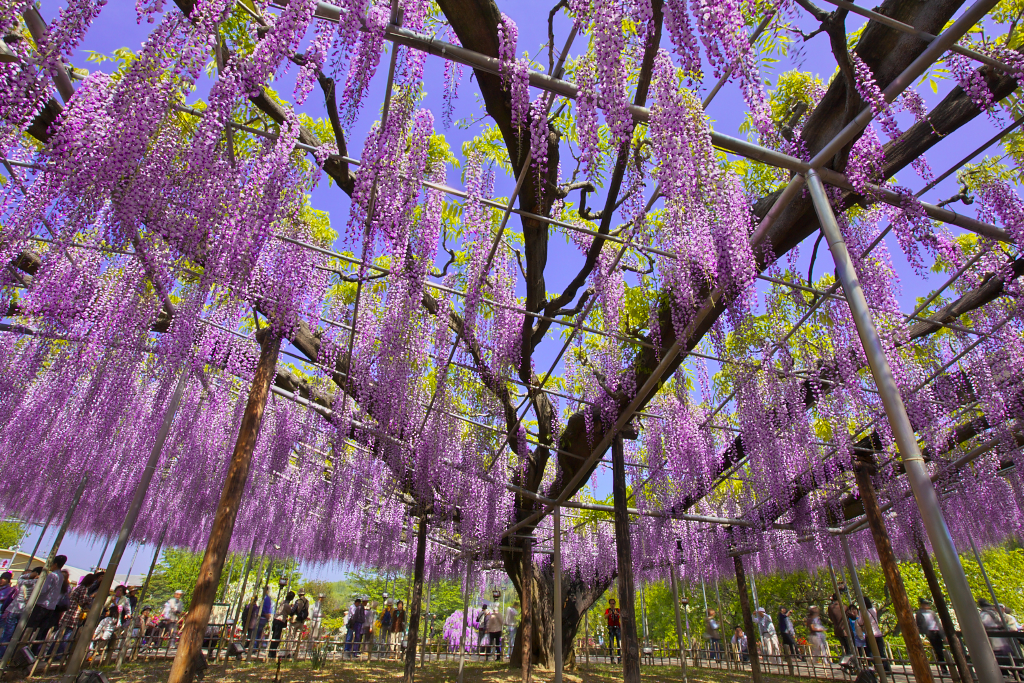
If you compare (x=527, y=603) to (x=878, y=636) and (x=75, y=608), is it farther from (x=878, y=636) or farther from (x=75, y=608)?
(x=75, y=608)

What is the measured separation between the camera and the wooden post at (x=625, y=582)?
488 centimetres

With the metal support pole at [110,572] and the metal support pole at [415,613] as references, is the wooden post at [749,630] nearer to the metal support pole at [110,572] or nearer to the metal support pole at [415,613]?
the metal support pole at [415,613]

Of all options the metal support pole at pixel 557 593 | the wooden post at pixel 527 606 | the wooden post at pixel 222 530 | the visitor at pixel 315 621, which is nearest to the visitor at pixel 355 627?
the visitor at pixel 315 621

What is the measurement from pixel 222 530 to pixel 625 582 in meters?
3.77

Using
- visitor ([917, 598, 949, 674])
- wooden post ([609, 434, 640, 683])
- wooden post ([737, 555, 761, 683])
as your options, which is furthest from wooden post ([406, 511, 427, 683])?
visitor ([917, 598, 949, 674])

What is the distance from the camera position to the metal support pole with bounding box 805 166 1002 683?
6.90ft

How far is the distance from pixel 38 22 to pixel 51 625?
813 centimetres

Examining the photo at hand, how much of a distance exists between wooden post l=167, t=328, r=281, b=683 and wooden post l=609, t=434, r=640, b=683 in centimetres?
347

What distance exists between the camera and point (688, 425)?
695 centimetres

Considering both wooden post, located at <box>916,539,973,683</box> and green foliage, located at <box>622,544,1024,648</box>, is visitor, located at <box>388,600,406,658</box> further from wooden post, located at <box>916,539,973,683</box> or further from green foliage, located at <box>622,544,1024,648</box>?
wooden post, located at <box>916,539,973,683</box>

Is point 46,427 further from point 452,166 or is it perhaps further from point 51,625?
point 452,166

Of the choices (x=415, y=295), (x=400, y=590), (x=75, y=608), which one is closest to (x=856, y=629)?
(x=415, y=295)

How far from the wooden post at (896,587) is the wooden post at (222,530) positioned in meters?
5.71

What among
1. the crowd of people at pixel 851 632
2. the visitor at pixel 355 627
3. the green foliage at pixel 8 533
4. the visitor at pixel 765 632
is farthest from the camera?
the green foliage at pixel 8 533
